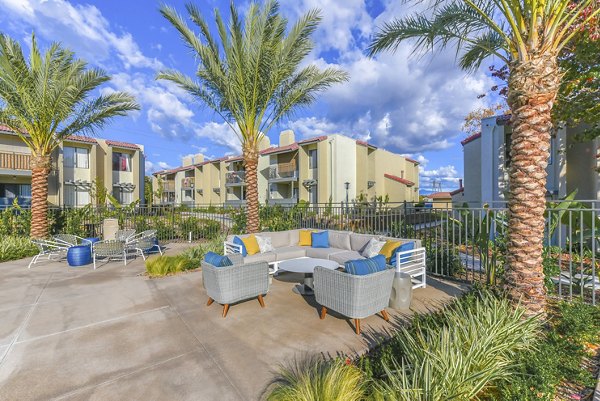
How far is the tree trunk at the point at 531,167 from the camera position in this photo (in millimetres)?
4098

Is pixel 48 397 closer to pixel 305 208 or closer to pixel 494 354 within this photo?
pixel 494 354

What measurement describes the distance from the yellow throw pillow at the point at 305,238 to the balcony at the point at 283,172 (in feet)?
60.2

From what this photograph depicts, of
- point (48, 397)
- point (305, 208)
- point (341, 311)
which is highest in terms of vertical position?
point (305, 208)

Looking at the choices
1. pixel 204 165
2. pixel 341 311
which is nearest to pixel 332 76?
pixel 341 311

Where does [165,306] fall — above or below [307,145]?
below

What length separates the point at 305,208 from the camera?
1266 cm

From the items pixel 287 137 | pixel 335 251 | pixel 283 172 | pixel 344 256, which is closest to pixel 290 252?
pixel 335 251

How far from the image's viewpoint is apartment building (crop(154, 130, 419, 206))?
25.0 m

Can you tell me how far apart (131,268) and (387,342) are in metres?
8.00

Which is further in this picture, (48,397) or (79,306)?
(79,306)

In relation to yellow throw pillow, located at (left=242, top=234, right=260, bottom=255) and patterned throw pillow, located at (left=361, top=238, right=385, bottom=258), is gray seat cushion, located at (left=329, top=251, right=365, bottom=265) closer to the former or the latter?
patterned throw pillow, located at (left=361, top=238, right=385, bottom=258)

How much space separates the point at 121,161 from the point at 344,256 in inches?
1094

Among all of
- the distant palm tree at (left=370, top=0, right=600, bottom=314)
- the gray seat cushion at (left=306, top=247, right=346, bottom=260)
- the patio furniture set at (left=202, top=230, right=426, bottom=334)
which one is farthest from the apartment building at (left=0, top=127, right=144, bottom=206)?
the distant palm tree at (left=370, top=0, right=600, bottom=314)

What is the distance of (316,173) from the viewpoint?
2605 cm
